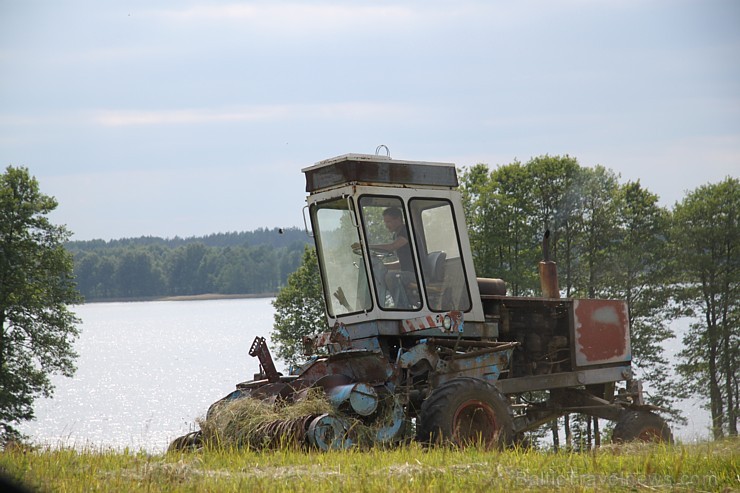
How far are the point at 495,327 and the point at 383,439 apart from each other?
276 centimetres

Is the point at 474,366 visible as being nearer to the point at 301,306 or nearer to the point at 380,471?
the point at 380,471

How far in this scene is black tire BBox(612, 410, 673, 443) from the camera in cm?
1266

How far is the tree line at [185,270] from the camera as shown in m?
135

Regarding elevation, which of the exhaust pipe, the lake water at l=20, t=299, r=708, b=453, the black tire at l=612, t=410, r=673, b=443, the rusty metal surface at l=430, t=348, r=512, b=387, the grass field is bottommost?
the lake water at l=20, t=299, r=708, b=453

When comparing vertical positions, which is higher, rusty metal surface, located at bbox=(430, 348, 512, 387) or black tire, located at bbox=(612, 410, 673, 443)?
rusty metal surface, located at bbox=(430, 348, 512, 387)

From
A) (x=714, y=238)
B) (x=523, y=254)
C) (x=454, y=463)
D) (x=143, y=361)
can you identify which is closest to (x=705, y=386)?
(x=714, y=238)

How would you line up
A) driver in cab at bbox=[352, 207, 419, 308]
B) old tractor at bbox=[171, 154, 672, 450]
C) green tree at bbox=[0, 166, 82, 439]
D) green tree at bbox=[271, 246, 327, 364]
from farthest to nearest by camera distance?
1. green tree at bbox=[271, 246, 327, 364]
2. green tree at bbox=[0, 166, 82, 439]
3. driver in cab at bbox=[352, 207, 419, 308]
4. old tractor at bbox=[171, 154, 672, 450]

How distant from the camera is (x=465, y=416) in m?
10.6

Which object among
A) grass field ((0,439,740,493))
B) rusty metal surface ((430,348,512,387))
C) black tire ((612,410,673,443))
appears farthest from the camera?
black tire ((612,410,673,443))

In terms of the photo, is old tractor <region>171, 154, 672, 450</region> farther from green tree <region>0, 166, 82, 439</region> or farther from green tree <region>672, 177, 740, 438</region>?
green tree <region>672, 177, 740, 438</region>

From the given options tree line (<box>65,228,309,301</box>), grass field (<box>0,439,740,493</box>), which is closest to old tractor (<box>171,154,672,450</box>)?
grass field (<box>0,439,740,493</box>)

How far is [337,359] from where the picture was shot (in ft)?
36.9

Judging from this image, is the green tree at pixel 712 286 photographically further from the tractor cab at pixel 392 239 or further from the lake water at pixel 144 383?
the tractor cab at pixel 392 239

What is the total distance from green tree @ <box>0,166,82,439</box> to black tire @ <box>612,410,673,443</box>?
28392 millimetres
